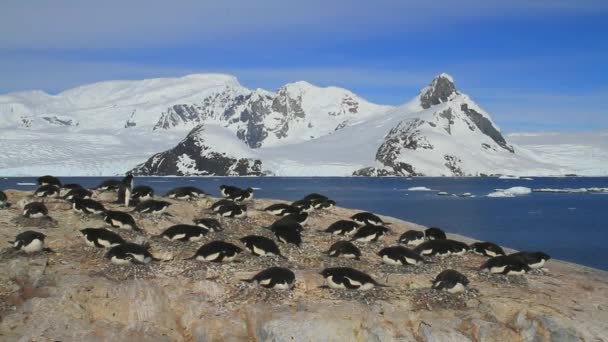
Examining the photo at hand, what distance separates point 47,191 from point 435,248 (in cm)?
1478

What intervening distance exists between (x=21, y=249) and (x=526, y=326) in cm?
1458

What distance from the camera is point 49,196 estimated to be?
24.2 meters

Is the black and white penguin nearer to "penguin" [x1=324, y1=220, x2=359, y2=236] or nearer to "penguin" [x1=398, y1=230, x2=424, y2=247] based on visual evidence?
"penguin" [x1=324, y1=220, x2=359, y2=236]

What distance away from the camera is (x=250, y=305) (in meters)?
17.1

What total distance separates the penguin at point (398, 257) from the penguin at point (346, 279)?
8.08ft

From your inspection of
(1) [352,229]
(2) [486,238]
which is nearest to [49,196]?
(1) [352,229]

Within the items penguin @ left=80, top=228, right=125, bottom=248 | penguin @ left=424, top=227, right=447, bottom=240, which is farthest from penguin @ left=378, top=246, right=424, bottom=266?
penguin @ left=80, top=228, right=125, bottom=248

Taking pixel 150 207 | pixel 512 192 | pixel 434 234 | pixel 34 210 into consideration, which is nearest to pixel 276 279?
pixel 150 207

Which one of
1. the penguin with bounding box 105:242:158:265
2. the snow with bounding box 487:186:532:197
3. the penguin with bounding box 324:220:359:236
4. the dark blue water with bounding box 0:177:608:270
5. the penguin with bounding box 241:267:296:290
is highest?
the penguin with bounding box 324:220:359:236

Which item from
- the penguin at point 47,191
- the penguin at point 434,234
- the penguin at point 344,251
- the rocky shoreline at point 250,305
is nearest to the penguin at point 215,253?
the rocky shoreline at point 250,305

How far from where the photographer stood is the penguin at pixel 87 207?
21891 millimetres

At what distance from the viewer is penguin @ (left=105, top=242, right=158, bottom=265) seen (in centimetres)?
1834

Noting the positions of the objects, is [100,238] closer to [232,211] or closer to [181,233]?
[181,233]

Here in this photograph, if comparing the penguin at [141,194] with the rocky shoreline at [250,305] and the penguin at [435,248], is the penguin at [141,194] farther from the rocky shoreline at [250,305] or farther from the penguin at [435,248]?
the penguin at [435,248]
